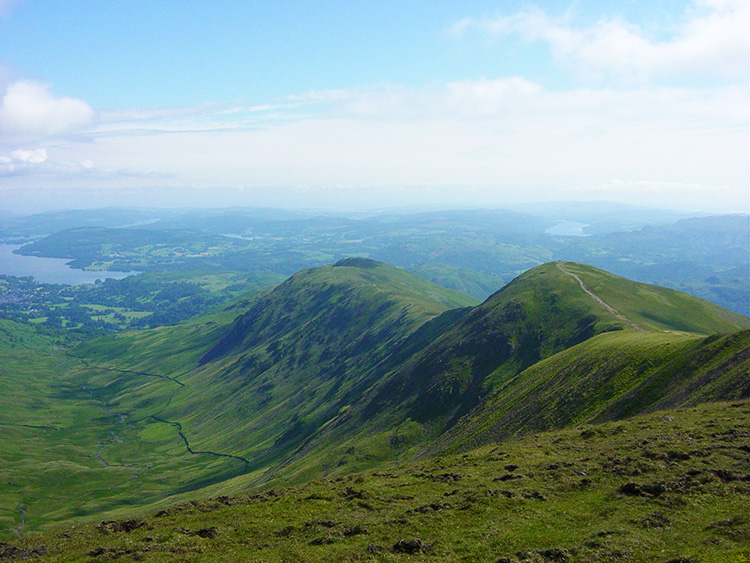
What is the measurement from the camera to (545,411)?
86312 mm

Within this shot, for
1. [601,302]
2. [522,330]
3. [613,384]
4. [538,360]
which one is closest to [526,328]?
[522,330]

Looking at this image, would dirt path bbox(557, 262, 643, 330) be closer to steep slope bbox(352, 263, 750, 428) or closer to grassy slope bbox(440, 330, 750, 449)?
steep slope bbox(352, 263, 750, 428)

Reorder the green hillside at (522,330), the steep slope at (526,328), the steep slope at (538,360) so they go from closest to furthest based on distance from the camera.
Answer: the steep slope at (538,360) < the green hillside at (522,330) < the steep slope at (526,328)

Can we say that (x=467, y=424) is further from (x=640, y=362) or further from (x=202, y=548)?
(x=202, y=548)

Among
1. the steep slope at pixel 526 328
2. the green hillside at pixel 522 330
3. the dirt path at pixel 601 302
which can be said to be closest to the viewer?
the dirt path at pixel 601 302

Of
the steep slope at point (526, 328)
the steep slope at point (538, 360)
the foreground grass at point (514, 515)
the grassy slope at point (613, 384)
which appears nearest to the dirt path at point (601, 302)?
the steep slope at point (526, 328)

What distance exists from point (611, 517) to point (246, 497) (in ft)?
139

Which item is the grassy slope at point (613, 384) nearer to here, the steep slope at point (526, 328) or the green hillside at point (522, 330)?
the green hillside at point (522, 330)

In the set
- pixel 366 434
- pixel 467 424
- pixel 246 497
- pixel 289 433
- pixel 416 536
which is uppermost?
pixel 416 536

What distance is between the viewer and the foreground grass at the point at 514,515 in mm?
32312

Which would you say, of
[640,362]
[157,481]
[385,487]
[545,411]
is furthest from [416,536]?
[157,481]

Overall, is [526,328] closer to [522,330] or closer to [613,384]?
[522,330]

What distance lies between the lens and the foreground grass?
3231 cm

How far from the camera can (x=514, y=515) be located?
130 feet
